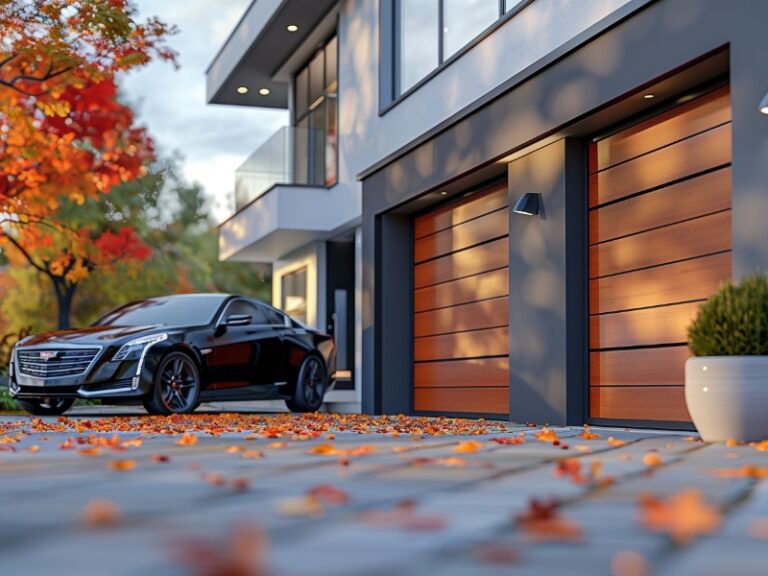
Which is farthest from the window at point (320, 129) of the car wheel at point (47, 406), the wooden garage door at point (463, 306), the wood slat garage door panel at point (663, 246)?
the wood slat garage door panel at point (663, 246)

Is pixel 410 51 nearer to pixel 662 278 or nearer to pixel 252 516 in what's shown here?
pixel 662 278

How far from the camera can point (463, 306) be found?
12.6 meters

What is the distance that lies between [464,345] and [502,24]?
12.0 ft

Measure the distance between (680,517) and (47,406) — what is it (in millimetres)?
11456

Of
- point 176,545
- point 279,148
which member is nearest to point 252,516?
point 176,545

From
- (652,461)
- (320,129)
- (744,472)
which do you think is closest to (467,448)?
(652,461)

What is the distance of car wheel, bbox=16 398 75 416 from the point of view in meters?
12.9

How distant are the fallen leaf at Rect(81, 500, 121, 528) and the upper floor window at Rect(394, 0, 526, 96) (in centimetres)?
892

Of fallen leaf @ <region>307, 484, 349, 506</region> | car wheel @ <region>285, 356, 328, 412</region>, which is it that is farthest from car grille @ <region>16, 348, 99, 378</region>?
fallen leaf @ <region>307, 484, 349, 506</region>

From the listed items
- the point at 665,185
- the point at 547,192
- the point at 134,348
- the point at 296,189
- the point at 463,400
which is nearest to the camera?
the point at 665,185

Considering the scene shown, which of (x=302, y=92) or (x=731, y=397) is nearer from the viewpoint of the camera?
(x=731, y=397)

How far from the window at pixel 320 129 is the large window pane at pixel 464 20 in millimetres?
5776

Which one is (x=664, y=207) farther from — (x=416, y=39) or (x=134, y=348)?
(x=416, y=39)

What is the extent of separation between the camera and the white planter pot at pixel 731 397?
6262mm
